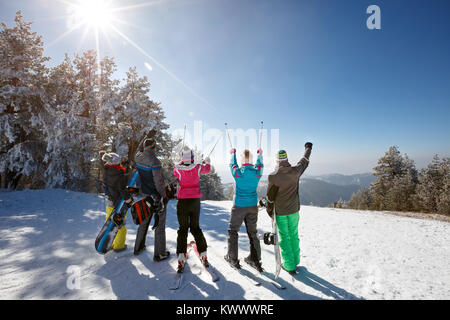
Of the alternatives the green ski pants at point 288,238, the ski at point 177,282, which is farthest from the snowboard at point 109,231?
the green ski pants at point 288,238

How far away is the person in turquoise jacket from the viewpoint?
3.93 metres

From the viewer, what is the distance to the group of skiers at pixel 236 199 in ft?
12.6

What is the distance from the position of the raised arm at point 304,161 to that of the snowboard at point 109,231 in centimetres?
391

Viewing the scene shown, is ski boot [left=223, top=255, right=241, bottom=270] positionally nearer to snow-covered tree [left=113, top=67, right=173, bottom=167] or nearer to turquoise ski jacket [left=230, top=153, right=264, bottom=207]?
turquoise ski jacket [left=230, top=153, right=264, bottom=207]

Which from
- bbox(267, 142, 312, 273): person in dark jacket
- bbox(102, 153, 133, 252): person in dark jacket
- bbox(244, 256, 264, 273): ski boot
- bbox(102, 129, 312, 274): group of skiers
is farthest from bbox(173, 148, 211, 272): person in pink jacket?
bbox(267, 142, 312, 273): person in dark jacket

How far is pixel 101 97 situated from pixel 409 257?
21.4m

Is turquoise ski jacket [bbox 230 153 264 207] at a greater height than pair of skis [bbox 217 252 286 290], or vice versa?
turquoise ski jacket [bbox 230 153 264 207]

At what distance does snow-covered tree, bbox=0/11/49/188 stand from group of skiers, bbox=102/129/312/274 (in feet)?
49.0

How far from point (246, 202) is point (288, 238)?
128cm

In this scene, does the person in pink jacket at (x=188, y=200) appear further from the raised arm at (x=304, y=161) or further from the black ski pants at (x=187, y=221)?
the raised arm at (x=304, y=161)

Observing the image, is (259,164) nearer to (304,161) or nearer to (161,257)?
(304,161)

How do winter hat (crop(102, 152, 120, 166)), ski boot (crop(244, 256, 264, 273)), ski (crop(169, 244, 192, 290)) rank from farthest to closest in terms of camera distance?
winter hat (crop(102, 152, 120, 166)), ski boot (crop(244, 256, 264, 273)), ski (crop(169, 244, 192, 290))

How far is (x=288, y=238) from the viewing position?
3975 millimetres
